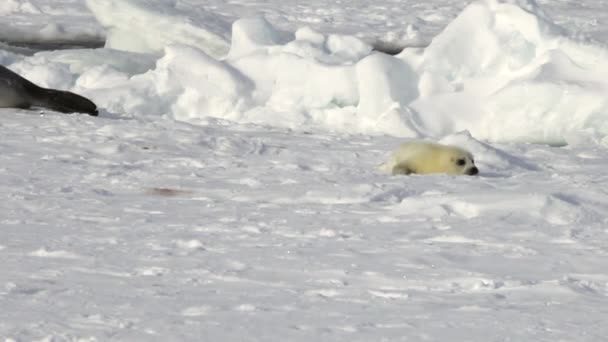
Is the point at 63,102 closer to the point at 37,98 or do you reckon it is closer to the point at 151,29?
the point at 37,98

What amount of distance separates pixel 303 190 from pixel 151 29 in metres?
5.45

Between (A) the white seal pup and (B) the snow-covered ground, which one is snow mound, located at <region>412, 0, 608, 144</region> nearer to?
(B) the snow-covered ground

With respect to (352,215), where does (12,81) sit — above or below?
below

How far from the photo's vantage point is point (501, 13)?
8375 millimetres

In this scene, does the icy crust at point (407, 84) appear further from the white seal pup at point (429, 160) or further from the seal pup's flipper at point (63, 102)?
the white seal pup at point (429, 160)

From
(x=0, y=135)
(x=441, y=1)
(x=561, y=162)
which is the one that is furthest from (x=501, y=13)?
(x=441, y=1)

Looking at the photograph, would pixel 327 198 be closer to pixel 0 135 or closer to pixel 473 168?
pixel 473 168

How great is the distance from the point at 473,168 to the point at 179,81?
2939mm

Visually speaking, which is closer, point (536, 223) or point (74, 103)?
point (536, 223)

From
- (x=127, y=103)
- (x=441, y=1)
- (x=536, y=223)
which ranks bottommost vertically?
(x=441, y=1)

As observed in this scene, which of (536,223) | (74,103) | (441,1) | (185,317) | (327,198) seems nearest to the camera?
(185,317)

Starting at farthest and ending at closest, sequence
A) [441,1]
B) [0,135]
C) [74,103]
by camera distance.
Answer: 1. [441,1]
2. [74,103]
3. [0,135]

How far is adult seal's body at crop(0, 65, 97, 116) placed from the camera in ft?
24.9

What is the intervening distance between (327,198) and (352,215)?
333 millimetres
